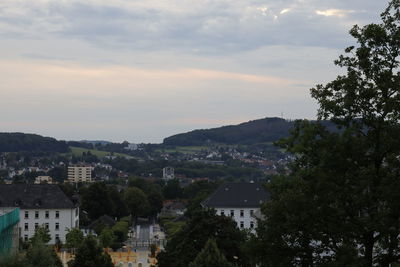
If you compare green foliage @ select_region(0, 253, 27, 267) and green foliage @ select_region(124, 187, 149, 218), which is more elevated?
green foliage @ select_region(0, 253, 27, 267)

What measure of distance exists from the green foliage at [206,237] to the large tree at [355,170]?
29950 mm

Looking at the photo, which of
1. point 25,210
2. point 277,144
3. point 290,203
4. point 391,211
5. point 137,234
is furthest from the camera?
point 137,234

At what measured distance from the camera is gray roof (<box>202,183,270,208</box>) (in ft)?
350

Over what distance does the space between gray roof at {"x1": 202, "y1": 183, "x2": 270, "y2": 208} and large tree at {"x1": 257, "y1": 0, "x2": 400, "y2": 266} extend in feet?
277

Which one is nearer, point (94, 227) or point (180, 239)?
point (180, 239)

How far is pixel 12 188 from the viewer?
340 ft

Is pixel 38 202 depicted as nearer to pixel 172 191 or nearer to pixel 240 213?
pixel 240 213

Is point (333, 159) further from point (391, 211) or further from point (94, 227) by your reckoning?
point (94, 227)

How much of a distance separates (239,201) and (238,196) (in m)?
0.97

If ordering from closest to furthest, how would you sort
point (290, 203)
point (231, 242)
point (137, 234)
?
1. point (290, 203)
2. point (231, 242)
3. point (137, 234)

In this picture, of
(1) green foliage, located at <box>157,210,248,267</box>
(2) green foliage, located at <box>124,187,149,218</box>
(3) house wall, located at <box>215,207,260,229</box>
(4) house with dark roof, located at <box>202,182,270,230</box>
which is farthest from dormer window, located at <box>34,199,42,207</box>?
(1) green foliage, located at <box>157,210,248,267</box>

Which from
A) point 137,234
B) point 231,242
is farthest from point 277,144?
point 137,234

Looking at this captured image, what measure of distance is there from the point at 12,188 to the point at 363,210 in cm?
8751

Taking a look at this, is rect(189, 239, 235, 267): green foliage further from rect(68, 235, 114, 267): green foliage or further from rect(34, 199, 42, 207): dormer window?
rect(34, 199, 42, 207): dormer window
